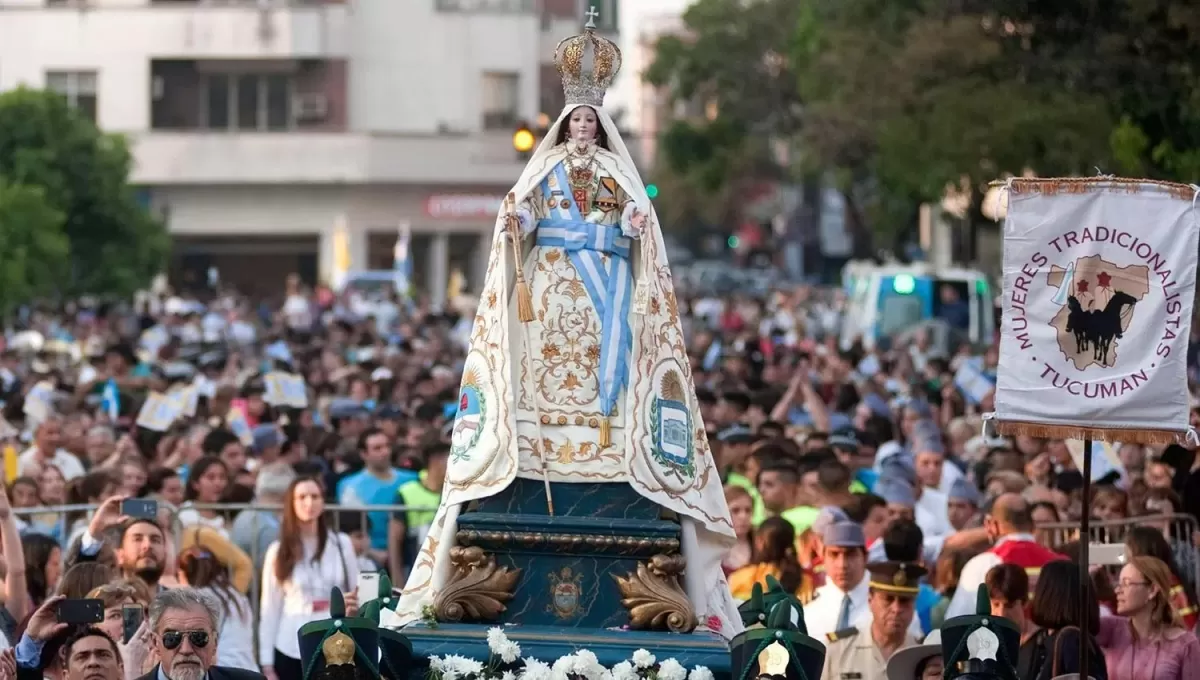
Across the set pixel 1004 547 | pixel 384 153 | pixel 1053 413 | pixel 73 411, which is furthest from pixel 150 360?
pixel 384 153

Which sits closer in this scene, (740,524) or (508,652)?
(508,652)

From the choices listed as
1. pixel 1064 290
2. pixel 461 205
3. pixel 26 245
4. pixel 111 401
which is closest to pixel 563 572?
pixel 1064 290

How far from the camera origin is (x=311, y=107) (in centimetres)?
6512

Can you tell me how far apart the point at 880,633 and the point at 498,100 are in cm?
5392

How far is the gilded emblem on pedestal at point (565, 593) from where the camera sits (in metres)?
11.0

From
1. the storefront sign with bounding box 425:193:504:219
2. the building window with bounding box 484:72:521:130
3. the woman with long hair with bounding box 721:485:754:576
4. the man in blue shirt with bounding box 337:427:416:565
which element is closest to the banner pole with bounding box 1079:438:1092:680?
the woman with long hair with bounding box 721:485:754:576

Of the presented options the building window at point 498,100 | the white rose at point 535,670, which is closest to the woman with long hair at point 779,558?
the white rose at point 535,670

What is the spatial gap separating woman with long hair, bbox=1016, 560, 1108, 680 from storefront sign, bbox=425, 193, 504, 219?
175 feet

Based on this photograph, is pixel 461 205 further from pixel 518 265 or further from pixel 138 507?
pixel 518 265

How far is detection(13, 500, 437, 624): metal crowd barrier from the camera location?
47.4 feet

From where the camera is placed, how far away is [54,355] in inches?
1134

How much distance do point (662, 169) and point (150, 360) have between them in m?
69.7

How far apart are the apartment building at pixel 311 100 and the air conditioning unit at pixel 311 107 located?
0.11 feet

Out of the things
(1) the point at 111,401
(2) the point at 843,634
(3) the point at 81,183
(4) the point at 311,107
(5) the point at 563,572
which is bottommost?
(2) the point at 843,634
